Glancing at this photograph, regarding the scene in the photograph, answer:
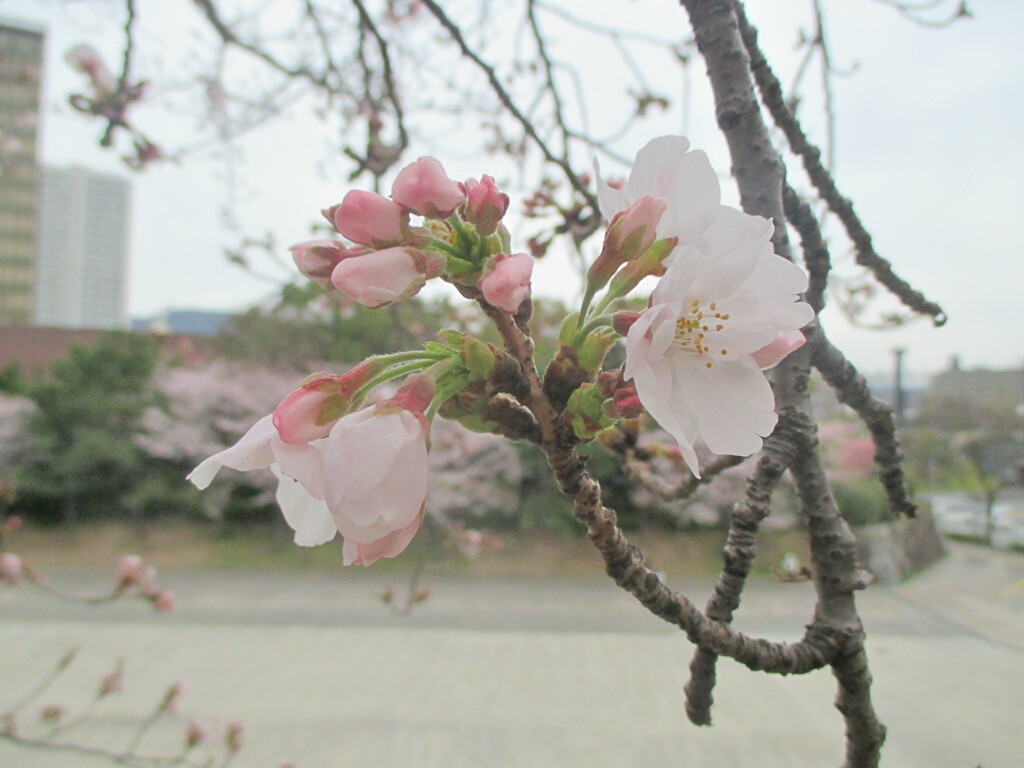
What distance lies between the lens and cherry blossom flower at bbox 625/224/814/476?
0.20 metres

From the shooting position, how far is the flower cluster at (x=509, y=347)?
0.63 feet

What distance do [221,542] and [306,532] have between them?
3.73 metres

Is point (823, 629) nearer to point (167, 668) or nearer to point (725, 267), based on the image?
point (725, 267)

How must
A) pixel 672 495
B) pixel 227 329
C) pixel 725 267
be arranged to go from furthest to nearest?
pixel 227 329
pixel 672 495
pixel 725 267

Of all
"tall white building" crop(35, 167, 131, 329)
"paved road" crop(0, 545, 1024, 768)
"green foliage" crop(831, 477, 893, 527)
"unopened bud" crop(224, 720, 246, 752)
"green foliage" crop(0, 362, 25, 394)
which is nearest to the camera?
"paved road" crop(0, 545, 1024, 768)

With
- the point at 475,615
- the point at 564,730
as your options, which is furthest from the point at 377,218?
the point at 475,615

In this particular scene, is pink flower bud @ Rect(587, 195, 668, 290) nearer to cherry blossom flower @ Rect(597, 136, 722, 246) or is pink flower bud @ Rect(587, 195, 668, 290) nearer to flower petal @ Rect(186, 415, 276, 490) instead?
cherry blossom flower @ Rect(597, 136, 722, 246)

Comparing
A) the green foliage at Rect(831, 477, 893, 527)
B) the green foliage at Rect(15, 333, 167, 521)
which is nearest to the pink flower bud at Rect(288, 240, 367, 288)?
the green foliage at Rect(831, 477, 893, 527)

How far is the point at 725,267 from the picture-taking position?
0.20m

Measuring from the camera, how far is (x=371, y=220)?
217 mm

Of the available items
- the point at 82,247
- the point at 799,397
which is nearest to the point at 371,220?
the point at 799,397

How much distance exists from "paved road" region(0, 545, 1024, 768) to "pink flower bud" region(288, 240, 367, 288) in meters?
0.82

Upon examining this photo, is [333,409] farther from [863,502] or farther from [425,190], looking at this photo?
[863,502]

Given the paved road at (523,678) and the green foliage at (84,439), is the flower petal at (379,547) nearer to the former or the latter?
the paved road at (523,678)
